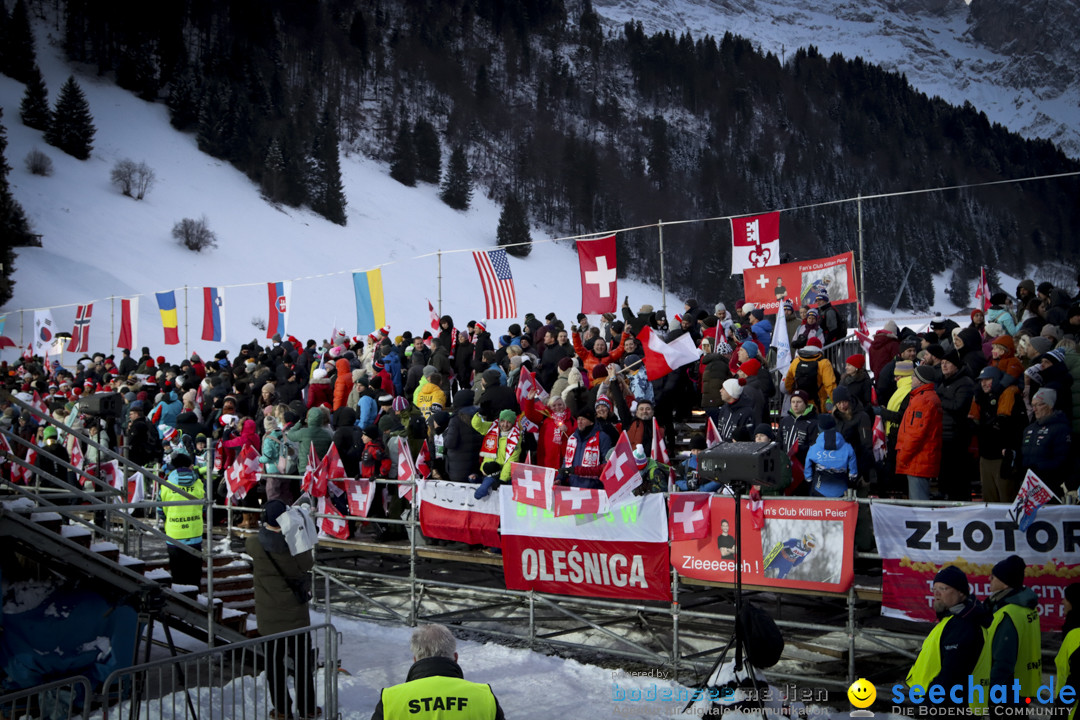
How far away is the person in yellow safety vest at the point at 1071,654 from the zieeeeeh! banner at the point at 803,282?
8.69 m

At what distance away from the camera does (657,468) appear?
29.9ft

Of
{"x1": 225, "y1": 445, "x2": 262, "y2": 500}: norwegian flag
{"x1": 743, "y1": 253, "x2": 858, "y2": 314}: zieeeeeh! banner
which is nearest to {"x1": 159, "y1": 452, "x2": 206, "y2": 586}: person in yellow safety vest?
{"x1": 225, "y1": 445, "x2": 262, "y2": 500}: norwegian flag

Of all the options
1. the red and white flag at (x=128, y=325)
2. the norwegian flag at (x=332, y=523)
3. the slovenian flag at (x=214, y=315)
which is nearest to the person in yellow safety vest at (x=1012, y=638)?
the norwegian flag at (x=332, y=523)

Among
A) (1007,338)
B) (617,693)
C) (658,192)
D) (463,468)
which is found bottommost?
(617,693)

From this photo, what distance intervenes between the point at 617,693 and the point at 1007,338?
536 centimetres

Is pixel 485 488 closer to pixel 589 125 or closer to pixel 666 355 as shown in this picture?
pixel 666 355

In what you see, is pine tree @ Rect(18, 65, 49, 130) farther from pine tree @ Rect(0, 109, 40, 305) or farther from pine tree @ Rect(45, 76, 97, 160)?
pine tree @ Rect(0, 109, 40, 305)

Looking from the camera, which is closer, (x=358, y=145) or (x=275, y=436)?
(x=275, y=436)

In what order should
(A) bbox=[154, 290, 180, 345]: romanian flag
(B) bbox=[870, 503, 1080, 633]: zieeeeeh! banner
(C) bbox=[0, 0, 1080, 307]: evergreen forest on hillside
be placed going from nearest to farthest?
(B) bbox=[870, 503, 1080, 633]: zieeeeeh! banner < (A) bbox=[154, 290, 180, 345]: romanian flag < (C) bbox=[0, 0, 1080, 307]: evergreen forest on hillside

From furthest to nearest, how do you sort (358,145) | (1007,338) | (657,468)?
(358,145)
(1007,338)
(657,468)

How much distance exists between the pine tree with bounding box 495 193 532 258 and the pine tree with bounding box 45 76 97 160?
26.5 meters

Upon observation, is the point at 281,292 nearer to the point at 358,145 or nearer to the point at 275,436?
the point at 275,436

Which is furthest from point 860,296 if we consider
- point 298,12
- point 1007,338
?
point 298,12

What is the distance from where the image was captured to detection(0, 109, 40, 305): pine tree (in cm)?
3936
